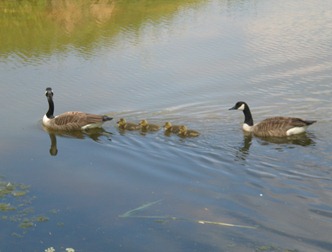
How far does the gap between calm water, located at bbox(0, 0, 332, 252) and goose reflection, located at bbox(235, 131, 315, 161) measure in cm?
6

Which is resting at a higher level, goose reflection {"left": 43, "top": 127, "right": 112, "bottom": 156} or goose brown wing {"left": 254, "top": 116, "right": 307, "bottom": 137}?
goose brown wing {"left": 254, "top": 116, "right": 307, "bottom": 137}

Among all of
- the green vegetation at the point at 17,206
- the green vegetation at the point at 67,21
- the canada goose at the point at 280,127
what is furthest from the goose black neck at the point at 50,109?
the green vegetation at the point at 67,21

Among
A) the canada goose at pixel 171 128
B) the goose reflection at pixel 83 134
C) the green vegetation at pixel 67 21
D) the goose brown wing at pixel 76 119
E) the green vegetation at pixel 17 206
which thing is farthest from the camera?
the green vegetation at pixel 67 21

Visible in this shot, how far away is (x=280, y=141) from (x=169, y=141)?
237 centimetres

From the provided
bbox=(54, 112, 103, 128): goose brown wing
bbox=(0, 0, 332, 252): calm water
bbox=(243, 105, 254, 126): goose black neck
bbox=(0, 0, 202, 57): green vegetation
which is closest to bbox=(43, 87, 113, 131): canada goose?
bbox=(54, 112, 103, 128): goose brown wing

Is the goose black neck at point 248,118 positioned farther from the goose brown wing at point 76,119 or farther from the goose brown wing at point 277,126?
the goose brown wing at point 76,119

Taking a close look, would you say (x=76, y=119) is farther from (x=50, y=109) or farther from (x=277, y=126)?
(x=277, y=126)

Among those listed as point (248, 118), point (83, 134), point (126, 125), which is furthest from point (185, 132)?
point (83, 134)

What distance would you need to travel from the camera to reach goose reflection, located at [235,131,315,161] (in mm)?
13048

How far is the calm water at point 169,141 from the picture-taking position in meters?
9.24

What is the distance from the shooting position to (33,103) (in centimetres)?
1675

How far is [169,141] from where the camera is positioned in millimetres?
13398

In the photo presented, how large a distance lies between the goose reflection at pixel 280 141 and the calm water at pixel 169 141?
6 cm

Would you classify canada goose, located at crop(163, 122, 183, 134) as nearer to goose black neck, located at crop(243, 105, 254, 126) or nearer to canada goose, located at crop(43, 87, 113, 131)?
canada goose, located at crop(43, 87, 113, 131)
